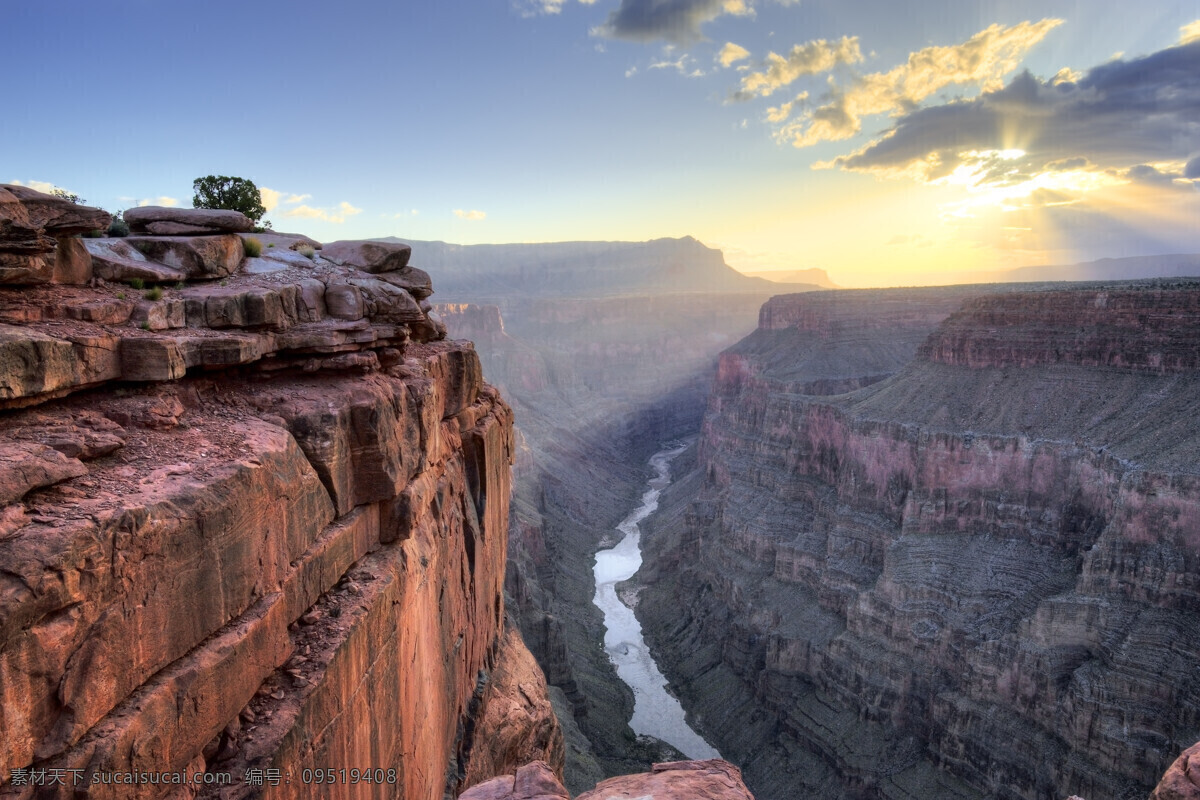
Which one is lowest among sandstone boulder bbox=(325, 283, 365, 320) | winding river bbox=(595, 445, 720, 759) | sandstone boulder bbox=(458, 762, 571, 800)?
winding river bbox=(595, 445, 720, 759)

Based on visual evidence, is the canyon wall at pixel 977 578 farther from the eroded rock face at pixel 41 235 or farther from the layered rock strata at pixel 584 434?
the eroded rock face at pixel 41 235

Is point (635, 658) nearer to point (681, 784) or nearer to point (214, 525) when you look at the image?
point (681, 784)

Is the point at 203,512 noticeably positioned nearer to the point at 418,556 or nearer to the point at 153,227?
the point at 418,556

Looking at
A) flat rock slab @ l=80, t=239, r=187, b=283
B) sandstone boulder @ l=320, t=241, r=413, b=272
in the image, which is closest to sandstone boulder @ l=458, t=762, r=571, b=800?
flat rock slab @ l=80, t=239, r=187, b=283

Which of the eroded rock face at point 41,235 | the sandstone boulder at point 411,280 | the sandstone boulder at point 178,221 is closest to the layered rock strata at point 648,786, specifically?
the eroded rock face at point 41,235

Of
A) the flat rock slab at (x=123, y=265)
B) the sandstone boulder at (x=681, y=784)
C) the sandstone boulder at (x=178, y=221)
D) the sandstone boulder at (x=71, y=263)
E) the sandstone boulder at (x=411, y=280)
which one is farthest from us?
the sandstone boulder at (x=411, y=280)

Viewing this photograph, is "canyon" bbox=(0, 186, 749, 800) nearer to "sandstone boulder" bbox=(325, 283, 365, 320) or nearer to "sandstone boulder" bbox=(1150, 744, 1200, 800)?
"sandstone boulder" bbox=(325, 283, 365, 320)
